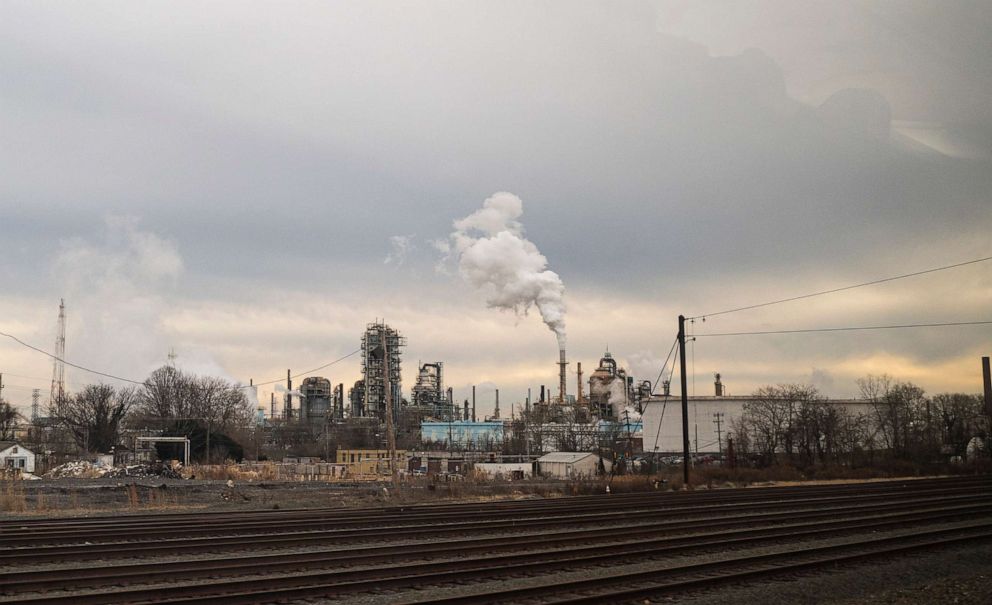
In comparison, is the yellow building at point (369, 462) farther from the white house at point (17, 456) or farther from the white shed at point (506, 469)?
the white house at point (17, 456)

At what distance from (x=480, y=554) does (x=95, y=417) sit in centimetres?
10018

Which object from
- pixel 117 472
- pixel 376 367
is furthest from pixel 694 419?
pixel 117 472

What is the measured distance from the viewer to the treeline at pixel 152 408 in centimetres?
9662

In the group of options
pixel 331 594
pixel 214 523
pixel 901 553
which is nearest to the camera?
pixel 331 594

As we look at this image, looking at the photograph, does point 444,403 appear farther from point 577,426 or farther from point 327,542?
point 327,542

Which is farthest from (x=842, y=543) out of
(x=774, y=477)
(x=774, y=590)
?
(x=774, y=477)

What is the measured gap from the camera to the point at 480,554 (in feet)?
55.4

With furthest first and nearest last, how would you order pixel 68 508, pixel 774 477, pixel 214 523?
1. pixel 774 477
2. pixel 68 508
3. pixel 214 523

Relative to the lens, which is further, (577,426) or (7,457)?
(577,426)

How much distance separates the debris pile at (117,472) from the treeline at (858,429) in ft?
147

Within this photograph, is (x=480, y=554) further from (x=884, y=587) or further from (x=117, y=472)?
(x=117, y=472)

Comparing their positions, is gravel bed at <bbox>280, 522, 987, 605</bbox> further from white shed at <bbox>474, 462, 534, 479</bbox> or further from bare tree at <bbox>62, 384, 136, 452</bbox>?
bare tree at <bbox>62, 384, 136, 452</bbox>

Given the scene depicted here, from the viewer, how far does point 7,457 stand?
71562mm

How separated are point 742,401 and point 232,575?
93.6 metres
